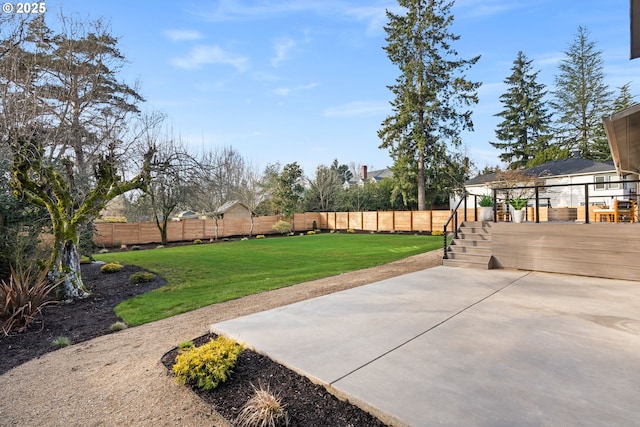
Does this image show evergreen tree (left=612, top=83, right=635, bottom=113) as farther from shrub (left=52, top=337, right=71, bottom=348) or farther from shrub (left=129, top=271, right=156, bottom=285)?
shrub (left=52, top=337, right=71, bottom=348)

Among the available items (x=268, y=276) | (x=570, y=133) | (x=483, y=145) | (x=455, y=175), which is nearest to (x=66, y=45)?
(x=268, y=276)

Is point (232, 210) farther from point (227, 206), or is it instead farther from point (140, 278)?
point (140, 278)

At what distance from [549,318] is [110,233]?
18.0 meters

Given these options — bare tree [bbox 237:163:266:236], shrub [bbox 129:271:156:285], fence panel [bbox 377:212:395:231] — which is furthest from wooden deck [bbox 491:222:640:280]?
bare tree [bbox 237:163:266:236]

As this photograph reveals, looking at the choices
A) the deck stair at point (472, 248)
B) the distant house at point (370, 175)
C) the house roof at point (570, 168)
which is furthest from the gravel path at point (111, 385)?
the distant house at point (370, 175)

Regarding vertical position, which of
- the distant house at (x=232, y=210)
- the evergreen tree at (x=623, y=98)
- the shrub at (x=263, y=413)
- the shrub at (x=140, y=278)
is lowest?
the shrub at (x=140, y=278)

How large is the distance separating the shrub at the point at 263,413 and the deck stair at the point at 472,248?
6717 millimetres

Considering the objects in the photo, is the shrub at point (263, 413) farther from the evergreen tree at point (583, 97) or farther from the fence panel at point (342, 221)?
the evergreen tree at point (583, 97)

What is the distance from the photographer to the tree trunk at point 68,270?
6.00m

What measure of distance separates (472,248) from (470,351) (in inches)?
228

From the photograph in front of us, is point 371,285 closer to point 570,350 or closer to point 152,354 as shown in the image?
point 570,350

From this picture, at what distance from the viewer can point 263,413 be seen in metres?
2.01

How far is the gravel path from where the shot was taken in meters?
2.24

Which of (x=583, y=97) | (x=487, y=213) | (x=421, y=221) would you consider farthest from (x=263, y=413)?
(x=583, y=97)
